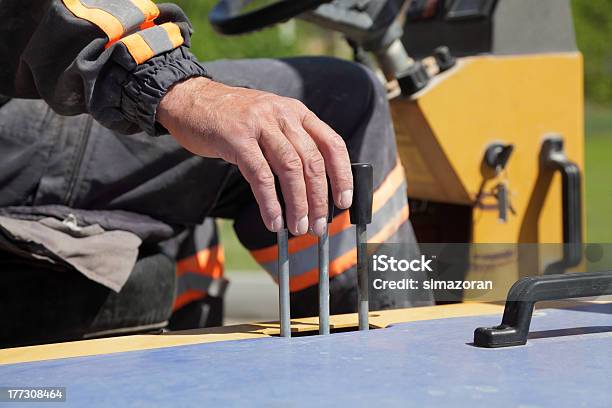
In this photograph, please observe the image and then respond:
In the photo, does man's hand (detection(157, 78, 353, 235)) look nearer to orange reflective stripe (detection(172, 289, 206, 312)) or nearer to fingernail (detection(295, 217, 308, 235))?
fingernail (detection(295, 217, 308, 235))

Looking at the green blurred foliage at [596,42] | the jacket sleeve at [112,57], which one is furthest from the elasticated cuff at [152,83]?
the green blurred foliage at [596,42]

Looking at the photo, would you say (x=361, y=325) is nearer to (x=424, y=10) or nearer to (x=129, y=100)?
(x=129, y=100)

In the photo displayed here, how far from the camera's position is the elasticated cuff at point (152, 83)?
A: 118 cm

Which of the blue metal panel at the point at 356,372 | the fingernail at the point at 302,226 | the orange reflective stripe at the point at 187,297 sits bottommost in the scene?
the blue metal panel at the point at 356,372

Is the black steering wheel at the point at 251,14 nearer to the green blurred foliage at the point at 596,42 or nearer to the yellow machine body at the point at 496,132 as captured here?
the yellow machine body at the point at 496,132

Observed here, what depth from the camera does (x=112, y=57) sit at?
3.97 ft

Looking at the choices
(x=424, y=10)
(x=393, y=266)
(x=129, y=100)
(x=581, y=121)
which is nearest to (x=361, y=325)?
(x=393, y=266)

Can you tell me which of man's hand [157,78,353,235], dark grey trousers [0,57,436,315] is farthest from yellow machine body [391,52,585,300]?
man's hand [157,78,353,235]

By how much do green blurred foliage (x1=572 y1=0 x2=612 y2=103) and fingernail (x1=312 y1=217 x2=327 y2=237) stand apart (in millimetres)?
16004

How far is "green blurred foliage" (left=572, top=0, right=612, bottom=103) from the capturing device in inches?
646

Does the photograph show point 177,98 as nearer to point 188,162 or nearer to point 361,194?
point 361,194

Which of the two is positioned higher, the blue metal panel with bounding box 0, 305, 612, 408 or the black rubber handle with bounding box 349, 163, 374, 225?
the black rubber handle with bounding box 349, 163, 374, 225

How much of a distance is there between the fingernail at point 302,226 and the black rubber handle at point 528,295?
202 millimetres

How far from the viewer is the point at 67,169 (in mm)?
1486
